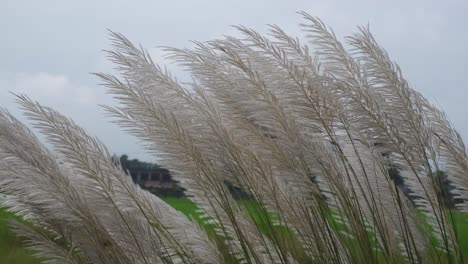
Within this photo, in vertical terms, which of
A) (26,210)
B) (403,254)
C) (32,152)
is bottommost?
(403,254)

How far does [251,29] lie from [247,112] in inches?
11.6

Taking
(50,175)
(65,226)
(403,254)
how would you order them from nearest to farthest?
(50,175) → (65,226) → (403,254)

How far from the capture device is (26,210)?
8.70 ft

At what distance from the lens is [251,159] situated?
261 cm

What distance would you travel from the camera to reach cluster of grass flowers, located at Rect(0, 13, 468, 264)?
8.33 ft

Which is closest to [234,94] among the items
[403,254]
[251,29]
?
[251,29]

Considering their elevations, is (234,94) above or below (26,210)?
above

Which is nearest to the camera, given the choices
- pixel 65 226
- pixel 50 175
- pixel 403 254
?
pixel 50 175

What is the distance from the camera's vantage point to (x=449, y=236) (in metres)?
2.88

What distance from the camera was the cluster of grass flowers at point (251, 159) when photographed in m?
2.54

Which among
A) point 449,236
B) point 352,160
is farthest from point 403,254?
point 352,160

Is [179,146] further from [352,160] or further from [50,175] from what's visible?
[352,160]

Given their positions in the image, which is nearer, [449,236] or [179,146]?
[179,146]

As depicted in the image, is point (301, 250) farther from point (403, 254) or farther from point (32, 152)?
point (32, 152)
